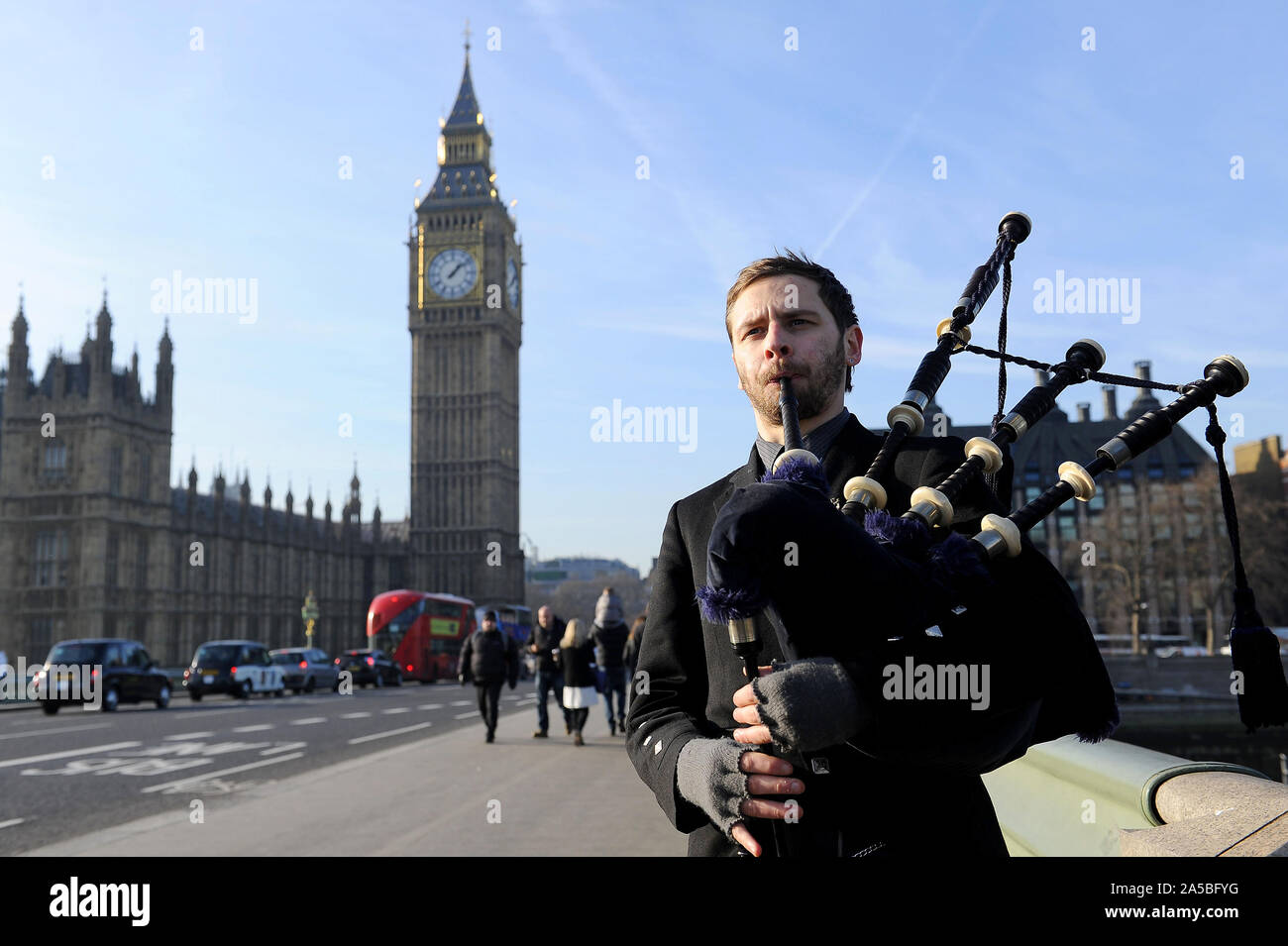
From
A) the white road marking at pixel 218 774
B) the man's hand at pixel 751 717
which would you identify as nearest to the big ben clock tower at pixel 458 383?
the white road marking at pixel 218 774

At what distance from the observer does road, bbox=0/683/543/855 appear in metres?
8.16

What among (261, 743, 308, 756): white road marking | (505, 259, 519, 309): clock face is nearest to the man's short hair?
(261, 743, 308, 756): white road marking

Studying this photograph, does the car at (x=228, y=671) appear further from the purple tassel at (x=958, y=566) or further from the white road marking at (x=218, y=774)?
the purple tassel at (x=958, y=566)

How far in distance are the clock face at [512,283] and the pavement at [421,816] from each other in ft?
248

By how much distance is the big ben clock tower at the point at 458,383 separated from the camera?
262 feet

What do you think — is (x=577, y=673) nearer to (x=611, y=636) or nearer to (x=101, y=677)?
(x=611, y=636)

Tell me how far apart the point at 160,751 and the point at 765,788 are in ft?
42.4

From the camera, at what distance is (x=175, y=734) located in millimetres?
14961

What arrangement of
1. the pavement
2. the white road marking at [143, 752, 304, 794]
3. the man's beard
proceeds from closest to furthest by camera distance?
the man's beard
the pavement
the white road marking at [143, 752, 304, 794]

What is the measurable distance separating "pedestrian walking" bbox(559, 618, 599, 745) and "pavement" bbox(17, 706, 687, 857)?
2.29 meters

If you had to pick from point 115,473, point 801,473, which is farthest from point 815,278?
point 115,473

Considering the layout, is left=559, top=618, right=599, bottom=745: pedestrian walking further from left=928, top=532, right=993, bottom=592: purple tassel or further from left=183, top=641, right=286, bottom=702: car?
left=183, top=641, right=286, bottom=702: car

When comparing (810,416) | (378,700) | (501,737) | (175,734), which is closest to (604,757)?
(501,737)
